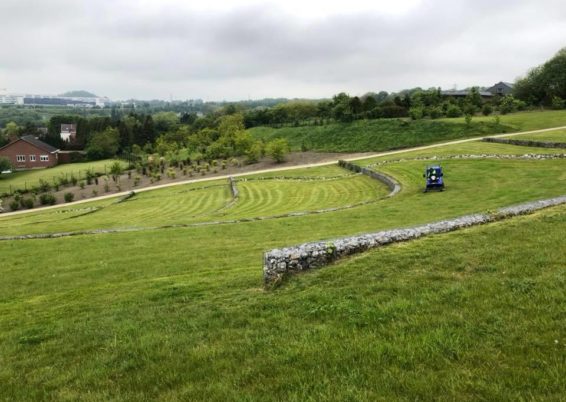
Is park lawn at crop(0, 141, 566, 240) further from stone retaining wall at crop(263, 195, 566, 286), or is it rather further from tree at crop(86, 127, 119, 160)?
tree at crop(86, 127, 119, 160)

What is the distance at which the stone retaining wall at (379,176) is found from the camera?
29258 mm

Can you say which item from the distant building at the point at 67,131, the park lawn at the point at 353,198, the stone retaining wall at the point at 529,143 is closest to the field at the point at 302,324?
the park lawn at the point at 353,198

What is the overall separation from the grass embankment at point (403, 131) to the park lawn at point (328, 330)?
A: 4858 centimetres

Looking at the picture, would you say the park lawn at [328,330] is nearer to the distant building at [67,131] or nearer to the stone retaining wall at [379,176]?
the stone retaining wall at [379,176]

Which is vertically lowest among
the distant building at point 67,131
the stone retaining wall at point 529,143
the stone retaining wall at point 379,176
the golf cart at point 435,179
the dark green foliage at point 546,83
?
the stone retaining wall at point 379,176

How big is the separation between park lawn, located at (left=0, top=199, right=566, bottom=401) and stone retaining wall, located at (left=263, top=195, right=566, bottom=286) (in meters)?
0.44

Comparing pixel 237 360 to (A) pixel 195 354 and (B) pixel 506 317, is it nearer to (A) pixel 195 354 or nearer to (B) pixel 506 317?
(A) pixel 195 354

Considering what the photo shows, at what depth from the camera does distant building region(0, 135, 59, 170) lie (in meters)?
89.1

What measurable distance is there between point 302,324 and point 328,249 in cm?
351

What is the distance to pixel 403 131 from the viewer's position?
6575cm

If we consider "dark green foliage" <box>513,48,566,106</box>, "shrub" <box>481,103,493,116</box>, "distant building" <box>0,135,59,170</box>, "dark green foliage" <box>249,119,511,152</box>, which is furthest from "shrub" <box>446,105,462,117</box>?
"distant building" <box>0,135,59,170</box>

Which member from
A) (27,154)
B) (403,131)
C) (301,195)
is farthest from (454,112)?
(27,154)

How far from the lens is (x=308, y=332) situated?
6742 mm

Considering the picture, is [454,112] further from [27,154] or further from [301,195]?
[27,154]
